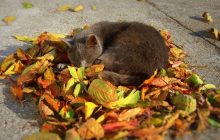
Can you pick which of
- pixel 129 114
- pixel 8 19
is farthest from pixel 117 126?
pixel 8 19

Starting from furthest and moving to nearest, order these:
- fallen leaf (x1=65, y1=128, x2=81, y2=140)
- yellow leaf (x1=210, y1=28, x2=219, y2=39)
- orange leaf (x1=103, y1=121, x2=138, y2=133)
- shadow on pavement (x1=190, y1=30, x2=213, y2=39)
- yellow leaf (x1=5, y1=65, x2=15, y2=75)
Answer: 1. shadow on pavement (x1=190, y1=30, x2=213, y2=39)
2. yellow leaf (x1=210, y1=28, x2=219, y2=39)
3. yellow leaf (x1=5, y1=65, x2=15, y2=75)
4. orange leaf (x1=103, y1=121, x2=138, y2=133)
5. fallen leaf (x1=65, y1=128, x2=81, y2=140)

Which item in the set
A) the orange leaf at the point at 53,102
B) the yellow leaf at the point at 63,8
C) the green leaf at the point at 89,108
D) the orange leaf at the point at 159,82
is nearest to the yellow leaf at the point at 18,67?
the orange leaf at the point at 53,102

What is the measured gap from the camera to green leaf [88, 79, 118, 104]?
10.5 feet

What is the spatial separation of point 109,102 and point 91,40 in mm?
1061

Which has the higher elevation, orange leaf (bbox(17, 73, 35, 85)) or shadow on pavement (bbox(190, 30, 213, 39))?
Result: shadow on pavement (bbox(190, 30, 213, 39))

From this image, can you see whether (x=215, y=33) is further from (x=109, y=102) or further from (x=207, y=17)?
(x=109, y=102)

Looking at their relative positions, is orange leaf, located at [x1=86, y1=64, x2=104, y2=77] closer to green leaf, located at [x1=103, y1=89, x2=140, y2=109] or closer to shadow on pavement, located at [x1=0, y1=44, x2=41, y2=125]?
green leaf, located at [x1=103, y1=89, x2=140, y2=109]

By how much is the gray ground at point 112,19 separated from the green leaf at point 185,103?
3.39 feet

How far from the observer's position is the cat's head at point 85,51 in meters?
4.03

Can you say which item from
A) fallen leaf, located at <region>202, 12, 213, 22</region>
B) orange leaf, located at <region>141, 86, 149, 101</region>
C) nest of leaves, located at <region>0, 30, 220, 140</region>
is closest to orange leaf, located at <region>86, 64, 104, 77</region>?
nest of leaves, located at <region>0, 30, 220, 140</region>

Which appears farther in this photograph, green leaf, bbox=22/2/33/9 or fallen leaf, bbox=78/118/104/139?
green leaf, bbox=22/2/33/9

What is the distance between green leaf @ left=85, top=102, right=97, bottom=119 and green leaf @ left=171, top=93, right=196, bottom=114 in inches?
29.8

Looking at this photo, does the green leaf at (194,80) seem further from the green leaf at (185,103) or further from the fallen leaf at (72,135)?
the fallen leaf at (72,135)

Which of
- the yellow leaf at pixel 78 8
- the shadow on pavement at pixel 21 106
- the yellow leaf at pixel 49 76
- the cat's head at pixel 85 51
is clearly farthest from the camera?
the yellow leaf at pixel 78 8
